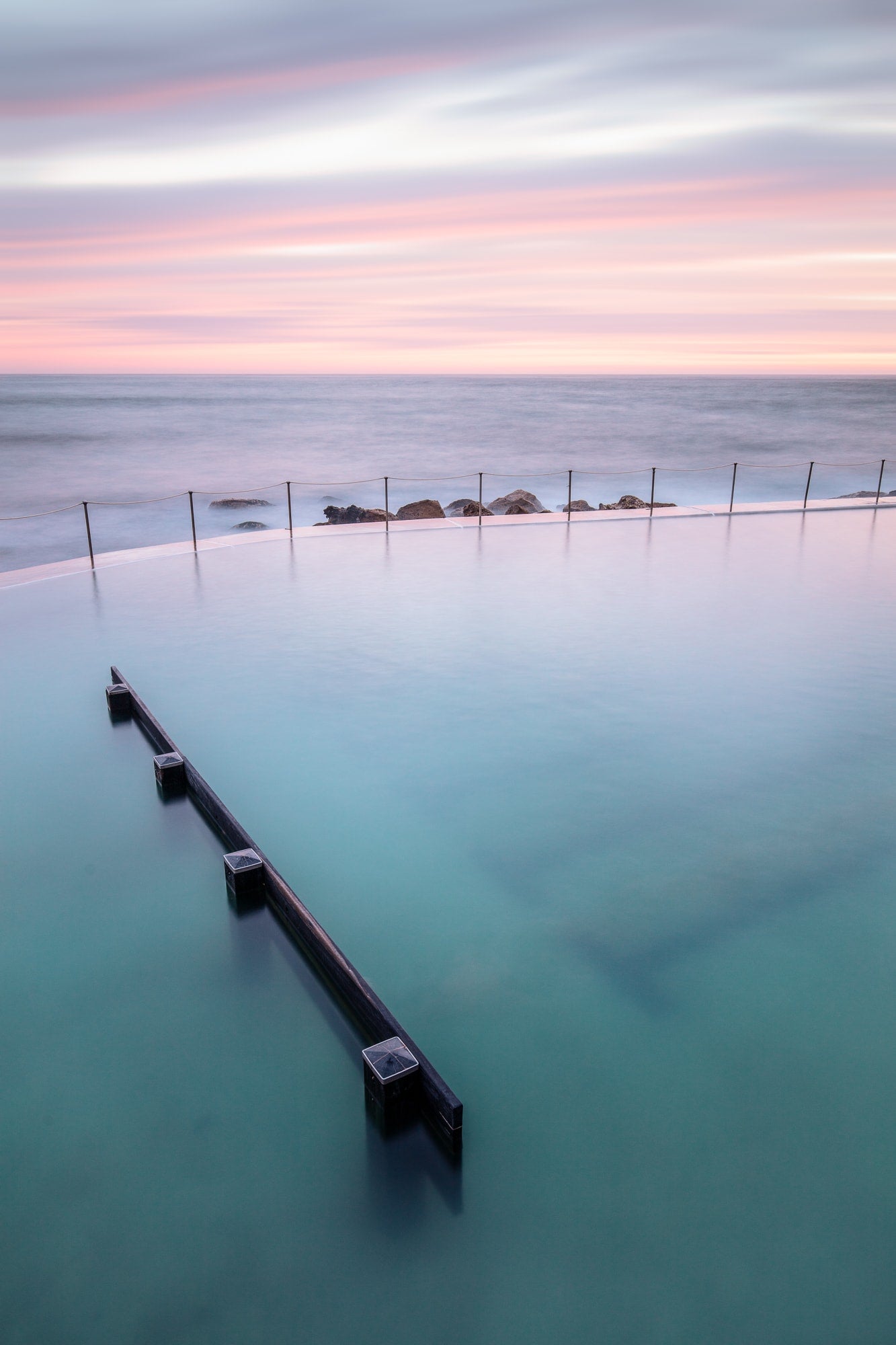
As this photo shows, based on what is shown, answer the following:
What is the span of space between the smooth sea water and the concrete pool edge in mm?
1231

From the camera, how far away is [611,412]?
60094mm

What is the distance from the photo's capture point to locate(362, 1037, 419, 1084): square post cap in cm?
207

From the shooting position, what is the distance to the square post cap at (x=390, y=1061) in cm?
207

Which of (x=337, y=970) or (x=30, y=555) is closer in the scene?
(x=337, y=970)

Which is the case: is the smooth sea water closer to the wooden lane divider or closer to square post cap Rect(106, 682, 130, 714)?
square post cap Rect(106, 682, 130, 714)

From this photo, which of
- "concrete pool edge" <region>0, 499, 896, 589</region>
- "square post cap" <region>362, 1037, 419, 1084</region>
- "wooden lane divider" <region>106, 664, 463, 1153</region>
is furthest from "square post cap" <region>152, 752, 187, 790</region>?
"concrete pool edge" <region>0, 499, 896, 589</region>

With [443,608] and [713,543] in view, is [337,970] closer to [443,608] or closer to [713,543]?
[443,608]

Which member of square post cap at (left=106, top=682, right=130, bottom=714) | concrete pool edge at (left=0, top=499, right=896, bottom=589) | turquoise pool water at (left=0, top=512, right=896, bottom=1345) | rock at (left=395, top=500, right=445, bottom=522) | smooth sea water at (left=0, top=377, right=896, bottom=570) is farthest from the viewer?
smooth sea water at (left=0, top=377, right=896, bottom=570)

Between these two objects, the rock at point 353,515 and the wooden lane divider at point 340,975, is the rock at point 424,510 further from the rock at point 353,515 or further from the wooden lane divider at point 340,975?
the wooden lane divider at point 340,975

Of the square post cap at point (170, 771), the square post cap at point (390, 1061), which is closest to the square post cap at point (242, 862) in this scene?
the square post cap at point (170, 771)

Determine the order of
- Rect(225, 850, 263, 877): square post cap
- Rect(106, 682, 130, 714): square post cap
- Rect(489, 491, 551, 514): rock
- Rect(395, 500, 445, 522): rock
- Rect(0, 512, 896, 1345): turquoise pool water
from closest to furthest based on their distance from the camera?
Rect(0, 512, 896, 1345): turquoise pool water, Rect(225, 850, 263, 877): square post cap, Rect(106, 682, 130, 714): square post cap, Rect(395, 500, 445, 522): rock, Rect(489, 491, 551, 514): rock

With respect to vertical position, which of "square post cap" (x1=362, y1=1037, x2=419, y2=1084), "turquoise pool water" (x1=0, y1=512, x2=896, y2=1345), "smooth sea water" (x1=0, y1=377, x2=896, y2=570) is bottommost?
"smooth sea water" (x1=0, y1=377, x2=896, y2=570)

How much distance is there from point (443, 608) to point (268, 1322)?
17.4ft

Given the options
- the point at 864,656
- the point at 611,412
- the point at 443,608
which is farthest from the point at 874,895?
the point at 611,412
